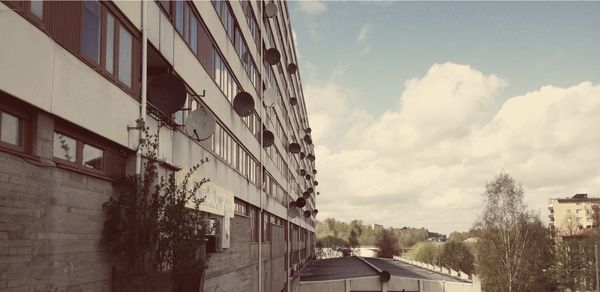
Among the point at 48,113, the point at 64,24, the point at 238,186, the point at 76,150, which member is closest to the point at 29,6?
the point at 64,24

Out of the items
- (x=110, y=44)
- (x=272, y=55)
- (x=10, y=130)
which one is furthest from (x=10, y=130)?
(x=272, y=55)

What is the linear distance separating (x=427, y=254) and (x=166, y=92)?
109 m

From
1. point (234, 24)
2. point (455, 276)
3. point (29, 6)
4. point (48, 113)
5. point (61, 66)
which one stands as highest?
point (234, 24)

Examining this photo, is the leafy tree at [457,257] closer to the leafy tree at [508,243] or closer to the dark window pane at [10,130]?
the leafy tree at [508,243]

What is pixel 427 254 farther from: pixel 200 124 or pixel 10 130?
pixel 10 130

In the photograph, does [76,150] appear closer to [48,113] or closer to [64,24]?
[48,113]

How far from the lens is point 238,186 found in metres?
23.0

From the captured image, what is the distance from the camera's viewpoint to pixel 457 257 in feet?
335

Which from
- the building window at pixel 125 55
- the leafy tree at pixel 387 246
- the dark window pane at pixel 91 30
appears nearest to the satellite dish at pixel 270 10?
the building window at pixel 125 55

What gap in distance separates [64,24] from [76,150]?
2.02 m

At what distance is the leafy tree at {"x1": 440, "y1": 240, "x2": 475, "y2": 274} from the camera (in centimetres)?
10106

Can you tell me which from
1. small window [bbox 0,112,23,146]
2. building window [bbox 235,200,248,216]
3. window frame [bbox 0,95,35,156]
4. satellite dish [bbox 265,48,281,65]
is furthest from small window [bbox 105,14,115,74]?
satellite dish [bbox 265,48,281,65]

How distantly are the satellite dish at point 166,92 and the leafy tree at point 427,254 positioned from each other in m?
104

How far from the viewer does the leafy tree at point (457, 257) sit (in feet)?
332
